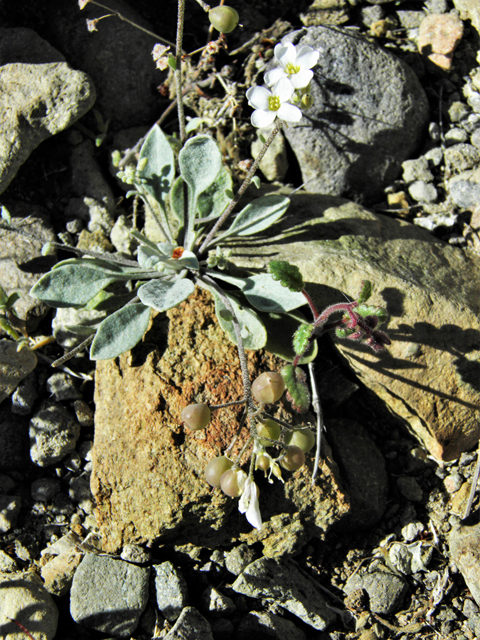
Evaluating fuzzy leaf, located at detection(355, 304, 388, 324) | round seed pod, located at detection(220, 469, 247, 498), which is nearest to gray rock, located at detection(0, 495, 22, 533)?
round seed pod, located at detection(220, 469, 247, 498)

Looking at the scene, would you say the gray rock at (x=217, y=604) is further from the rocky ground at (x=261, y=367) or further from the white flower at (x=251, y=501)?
the white flower at (x=251, y=501)

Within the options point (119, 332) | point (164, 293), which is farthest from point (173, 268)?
point (119, 332)

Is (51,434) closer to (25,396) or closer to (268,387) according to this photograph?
(25,396)

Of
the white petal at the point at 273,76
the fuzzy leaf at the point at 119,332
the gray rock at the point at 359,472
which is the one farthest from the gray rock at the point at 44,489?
the white petal at the point at 273,76

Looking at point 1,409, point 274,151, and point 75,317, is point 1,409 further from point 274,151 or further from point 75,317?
point 274,151

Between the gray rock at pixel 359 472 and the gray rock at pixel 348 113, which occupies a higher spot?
the gray rock at pixel 348 113

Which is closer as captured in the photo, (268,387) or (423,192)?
(268,387)

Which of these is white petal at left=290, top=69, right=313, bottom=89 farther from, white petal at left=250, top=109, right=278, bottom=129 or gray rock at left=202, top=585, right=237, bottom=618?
gray rock at left=202, top=585, right=237, bottom=618

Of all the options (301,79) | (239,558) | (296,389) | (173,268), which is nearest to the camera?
(301,79)
